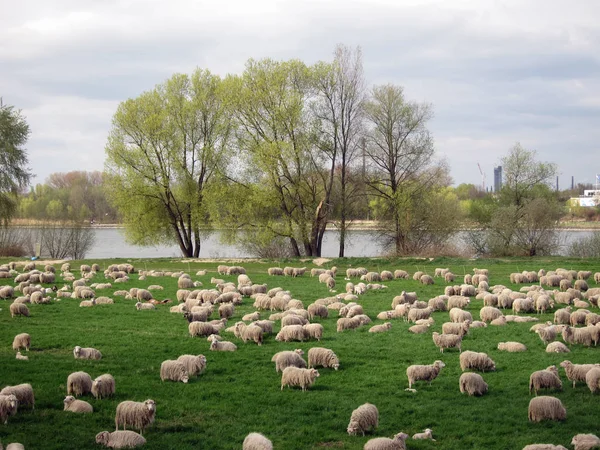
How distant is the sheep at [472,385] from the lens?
38.8 ft

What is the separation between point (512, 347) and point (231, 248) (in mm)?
45251

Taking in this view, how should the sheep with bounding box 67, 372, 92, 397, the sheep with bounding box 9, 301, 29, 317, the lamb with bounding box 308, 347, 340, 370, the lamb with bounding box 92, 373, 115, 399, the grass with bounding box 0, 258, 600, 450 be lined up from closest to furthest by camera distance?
the grass with bounding box 0, 258, 600, 450, the lamb with bounding box 92, 373, 115, 399, the sheep with bounding box 67, 372, 92, 397, the lamb with bounding box 308, 347, 340, 370, the sheep with bounding box 9, 301, 29, 317

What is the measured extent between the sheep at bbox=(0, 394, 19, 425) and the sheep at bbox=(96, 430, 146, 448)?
1.77 metres

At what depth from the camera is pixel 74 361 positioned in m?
14.0

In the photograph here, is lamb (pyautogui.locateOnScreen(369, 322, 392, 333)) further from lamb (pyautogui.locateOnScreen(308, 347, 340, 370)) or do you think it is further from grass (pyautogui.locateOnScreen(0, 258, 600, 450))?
lamb (pyautogui.locateOnScreen(308, 347, 340, 370))

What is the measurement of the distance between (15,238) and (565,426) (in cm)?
5331

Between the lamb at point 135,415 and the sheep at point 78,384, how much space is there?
1.88 metres

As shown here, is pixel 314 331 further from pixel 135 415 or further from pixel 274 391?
pixel 135 415

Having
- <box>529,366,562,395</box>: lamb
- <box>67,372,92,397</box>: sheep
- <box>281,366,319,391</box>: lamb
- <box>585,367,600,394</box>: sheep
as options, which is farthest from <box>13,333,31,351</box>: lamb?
<box>585,367,600,394</box>: sheep

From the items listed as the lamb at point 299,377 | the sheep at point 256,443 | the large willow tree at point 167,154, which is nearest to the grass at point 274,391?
the lamb at point 299,377

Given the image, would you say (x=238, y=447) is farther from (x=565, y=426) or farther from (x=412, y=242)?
(x=412, y=242)

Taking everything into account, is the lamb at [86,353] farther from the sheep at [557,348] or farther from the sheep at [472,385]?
A: the sheep at [557,348]

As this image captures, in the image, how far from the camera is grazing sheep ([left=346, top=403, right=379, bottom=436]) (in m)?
9.84

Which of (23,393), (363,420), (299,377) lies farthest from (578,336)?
(23,393)
